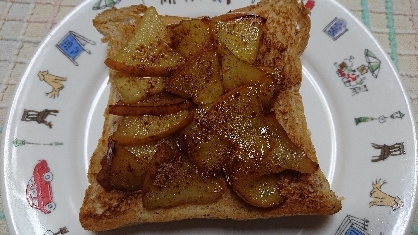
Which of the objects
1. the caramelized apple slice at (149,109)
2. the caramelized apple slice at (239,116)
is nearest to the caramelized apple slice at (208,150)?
the caramelized apple slice at (239,116)

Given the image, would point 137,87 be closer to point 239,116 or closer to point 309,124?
point 239,116

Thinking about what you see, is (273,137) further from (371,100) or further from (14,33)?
(14,33)

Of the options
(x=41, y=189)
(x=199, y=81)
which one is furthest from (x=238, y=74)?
(x=41, y=189)

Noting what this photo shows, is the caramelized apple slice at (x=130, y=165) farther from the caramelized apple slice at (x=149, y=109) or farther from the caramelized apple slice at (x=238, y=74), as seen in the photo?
the caramelized apple slice at (x=238, y=74)

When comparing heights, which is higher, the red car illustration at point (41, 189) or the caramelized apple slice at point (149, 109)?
the caramelized apple slice at point (149, 109)

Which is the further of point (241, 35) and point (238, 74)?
point (241, 35)

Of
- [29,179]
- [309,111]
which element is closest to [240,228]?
[309,111]

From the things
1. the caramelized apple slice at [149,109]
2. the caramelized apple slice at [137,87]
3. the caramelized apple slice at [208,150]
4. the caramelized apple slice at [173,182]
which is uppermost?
the caramelized apple slice at [137,87]
